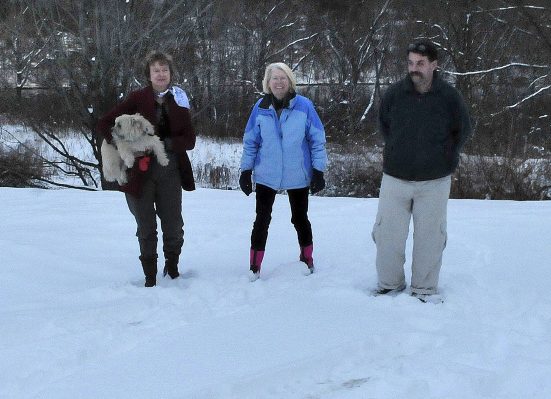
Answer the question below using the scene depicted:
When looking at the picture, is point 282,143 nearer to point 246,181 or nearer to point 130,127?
point 246,181

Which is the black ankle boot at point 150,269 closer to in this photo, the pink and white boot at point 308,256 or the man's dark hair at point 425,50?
the pink and white boot at point 308,256

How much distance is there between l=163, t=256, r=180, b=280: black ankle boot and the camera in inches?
167

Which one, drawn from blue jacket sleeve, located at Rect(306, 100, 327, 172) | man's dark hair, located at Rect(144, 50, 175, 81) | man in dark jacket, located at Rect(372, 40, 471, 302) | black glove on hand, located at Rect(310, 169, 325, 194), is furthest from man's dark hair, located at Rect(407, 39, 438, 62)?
man's dark hair, located at Rect(144, 50, 175, 81)

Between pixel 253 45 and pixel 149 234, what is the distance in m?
19.6

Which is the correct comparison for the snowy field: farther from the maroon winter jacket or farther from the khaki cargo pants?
the maroon winter jacket

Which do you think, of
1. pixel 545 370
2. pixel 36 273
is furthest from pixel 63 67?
pixel 545 370

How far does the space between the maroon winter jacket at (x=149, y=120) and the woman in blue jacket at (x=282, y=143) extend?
1.39 feet

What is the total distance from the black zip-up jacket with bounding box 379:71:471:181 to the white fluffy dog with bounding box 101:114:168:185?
1.52m

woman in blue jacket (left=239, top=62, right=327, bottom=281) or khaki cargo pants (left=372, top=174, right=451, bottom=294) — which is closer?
khaki cargo pants (left=372, top=174, right=451, bottom=294)

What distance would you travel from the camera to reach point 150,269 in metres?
4.10

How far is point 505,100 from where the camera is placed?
19469 millimetres

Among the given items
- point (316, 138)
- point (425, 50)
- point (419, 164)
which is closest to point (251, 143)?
point (316, 138)

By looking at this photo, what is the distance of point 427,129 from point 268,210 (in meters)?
1.28

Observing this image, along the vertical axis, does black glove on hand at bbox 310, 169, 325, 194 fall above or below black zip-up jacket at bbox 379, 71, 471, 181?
below
